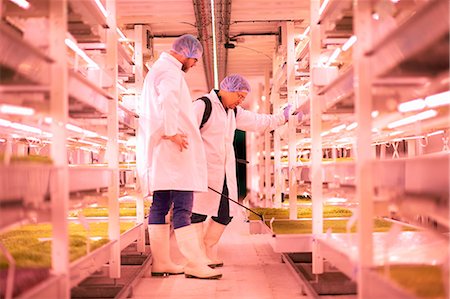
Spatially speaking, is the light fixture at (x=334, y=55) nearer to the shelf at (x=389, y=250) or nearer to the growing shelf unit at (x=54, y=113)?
the shelf at (x=389, y=250)

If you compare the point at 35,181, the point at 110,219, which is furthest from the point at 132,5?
the point at 35,181

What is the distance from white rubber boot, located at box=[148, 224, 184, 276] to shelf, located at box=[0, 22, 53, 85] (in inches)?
81.7

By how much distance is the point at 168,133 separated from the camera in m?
3.82

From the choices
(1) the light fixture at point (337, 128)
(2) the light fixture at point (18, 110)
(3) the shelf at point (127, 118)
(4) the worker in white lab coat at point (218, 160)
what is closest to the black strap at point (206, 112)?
(4) the worker in white lab coat at point (218, 160)

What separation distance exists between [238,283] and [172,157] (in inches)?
38.0

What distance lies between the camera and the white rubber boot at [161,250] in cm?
416

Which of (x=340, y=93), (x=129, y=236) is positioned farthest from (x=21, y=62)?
(x=129, y=236)

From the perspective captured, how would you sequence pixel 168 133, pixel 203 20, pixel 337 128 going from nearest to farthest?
pixel 337 128 < pixel 168 133 < pixel 203 20

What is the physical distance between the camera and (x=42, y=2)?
2400 millimetres

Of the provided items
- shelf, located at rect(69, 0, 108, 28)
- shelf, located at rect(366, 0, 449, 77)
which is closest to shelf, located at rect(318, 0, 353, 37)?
shelf, located at rect(366, 0, 449, 77)

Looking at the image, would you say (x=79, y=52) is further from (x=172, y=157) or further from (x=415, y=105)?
(x=415, y=105)

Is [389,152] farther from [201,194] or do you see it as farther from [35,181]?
[35,181]

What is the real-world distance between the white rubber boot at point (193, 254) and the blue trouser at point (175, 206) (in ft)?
0.18

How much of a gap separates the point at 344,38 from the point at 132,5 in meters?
2.59
